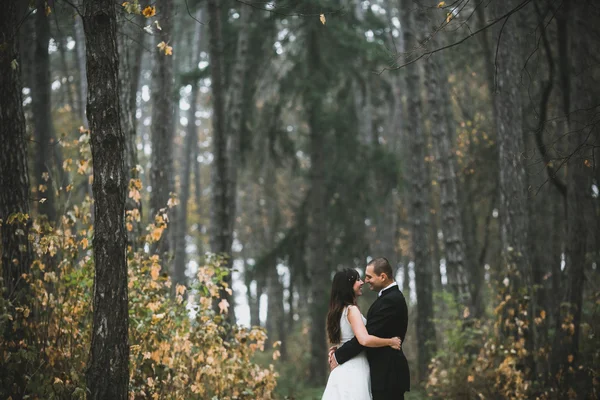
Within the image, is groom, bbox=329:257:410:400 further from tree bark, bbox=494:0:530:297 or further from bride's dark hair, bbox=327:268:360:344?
tree bark, bbox=494:0:530:297

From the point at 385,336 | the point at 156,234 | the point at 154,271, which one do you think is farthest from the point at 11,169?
the point at 385,336

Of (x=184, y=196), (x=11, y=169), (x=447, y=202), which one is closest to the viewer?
(x=11, y=169)

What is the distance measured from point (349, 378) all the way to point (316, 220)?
424 inches

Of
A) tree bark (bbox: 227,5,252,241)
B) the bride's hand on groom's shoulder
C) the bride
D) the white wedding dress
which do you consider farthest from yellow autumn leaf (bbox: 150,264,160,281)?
tree bark (bbox: 227,5,252,241)

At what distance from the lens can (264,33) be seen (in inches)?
668

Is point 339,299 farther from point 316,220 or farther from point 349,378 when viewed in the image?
point 316,220

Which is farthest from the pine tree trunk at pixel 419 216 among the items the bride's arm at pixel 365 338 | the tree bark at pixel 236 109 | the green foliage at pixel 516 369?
the bride's arm at pixel 365 338

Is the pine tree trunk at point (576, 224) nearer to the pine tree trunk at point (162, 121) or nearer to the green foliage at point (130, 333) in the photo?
the green foliage at point (130, 333)

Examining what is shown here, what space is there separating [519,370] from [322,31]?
34.3ft

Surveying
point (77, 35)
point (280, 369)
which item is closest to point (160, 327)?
point (77, 35)

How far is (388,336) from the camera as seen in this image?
234 inches

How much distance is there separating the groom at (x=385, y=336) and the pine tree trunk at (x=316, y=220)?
10.1 meters

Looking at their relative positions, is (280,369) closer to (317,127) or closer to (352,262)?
(352,262)

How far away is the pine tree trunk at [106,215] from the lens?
561cm
